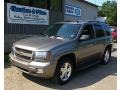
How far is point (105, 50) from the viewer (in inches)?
385

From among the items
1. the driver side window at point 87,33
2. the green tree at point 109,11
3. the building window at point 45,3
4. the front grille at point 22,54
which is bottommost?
the front grille at point 22,54

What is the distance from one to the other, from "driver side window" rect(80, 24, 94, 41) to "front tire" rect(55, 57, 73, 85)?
3.36 ft

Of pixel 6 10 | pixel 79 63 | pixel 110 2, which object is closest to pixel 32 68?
pixel 79 63

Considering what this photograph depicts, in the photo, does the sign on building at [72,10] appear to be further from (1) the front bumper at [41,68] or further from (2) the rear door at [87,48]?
(1) the front bumper at [41,68]

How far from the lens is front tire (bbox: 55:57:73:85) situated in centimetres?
662

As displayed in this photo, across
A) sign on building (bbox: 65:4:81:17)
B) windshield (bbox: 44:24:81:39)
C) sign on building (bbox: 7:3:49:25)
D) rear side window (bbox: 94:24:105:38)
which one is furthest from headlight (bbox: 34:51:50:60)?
sign on building (bbox: 65:4:81:17)

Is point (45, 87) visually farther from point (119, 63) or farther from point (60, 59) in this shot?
point (119, 63)

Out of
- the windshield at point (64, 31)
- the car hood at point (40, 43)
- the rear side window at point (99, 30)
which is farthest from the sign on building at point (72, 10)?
the car hood at point (40, 43)

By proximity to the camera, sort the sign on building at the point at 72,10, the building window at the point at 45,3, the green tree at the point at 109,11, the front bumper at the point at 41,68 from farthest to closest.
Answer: the green tree at the point at 109,11 → the sign on building at the point at 72,10 → the building window at the point at 45,3 → the front bumper at the point at 41,68

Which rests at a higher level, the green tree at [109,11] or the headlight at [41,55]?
the green tree at [109,11]

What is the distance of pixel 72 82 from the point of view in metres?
7.20

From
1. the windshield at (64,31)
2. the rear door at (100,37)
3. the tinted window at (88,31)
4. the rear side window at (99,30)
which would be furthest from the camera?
the rear side window at (99,30)

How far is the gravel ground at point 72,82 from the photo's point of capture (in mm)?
6551

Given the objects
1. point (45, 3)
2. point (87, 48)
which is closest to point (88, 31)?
point (87, 48)
